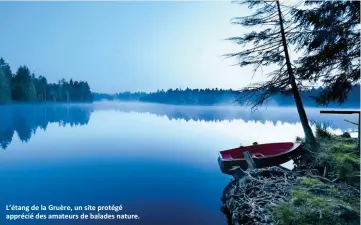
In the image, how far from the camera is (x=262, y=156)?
16.1ft

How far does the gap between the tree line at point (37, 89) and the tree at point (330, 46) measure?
11070 millimetres

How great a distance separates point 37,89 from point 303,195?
1886cm

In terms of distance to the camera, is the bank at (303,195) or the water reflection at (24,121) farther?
the water reflection at (24,121)

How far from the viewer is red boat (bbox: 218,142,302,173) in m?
4.72

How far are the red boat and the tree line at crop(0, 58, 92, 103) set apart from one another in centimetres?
965

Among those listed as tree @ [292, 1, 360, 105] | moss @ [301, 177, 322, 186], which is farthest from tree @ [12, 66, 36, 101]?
moss @ [301, 177, 322, 186]

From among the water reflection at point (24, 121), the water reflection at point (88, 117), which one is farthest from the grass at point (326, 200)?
the water reflection at point (24, 121)

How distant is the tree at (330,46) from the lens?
11.4 feet

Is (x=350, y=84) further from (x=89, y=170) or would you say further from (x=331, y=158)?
(x=89, y=170)

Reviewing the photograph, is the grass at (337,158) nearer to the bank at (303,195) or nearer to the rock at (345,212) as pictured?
the bank at (303,195)

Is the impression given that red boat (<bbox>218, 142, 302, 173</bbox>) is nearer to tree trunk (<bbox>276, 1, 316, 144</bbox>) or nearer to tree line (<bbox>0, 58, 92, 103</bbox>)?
tree trunk (<bbox>276, 1, 316, 144</bbox>)

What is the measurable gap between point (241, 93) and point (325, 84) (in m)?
1.70

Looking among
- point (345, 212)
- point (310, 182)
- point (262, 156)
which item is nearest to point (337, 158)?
point (310, 182)

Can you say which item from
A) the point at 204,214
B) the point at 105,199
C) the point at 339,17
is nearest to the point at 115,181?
the point at 105,199
